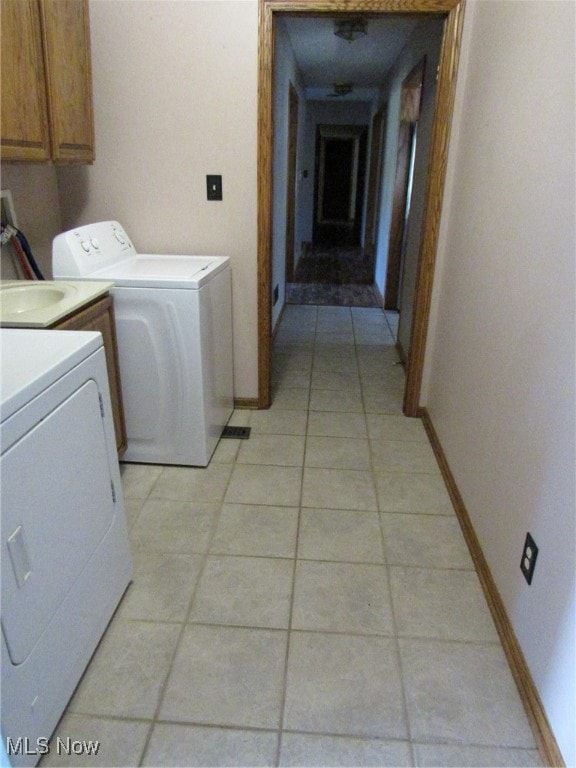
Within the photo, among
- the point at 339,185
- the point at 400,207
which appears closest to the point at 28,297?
the point at 400,207

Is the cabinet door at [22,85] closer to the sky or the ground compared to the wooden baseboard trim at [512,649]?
closer to the sky

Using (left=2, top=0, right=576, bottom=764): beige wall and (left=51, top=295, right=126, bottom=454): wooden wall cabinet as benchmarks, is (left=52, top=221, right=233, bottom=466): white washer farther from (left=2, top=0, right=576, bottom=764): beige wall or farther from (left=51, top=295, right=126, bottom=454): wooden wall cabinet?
(left=2, top=0, right=576, bottom=764): beige wall

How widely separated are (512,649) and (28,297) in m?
1.90

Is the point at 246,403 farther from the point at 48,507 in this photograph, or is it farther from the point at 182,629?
the point at 48,507

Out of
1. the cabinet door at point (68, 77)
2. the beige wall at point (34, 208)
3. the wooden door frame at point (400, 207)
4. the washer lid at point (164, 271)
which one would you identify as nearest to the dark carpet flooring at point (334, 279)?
the wooden door frame at point (400, 207)

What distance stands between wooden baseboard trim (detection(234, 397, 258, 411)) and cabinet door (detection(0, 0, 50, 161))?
1497mm

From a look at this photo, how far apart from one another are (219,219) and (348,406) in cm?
122

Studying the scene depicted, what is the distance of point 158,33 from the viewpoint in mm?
2289

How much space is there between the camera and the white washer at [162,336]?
2.06 meters

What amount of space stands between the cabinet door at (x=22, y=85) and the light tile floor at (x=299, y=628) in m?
1.31

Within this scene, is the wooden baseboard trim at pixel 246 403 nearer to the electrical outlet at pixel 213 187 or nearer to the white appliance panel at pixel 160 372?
the white appliance panel at pixel 160 372

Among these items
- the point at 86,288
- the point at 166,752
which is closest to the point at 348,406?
the point at 86,288

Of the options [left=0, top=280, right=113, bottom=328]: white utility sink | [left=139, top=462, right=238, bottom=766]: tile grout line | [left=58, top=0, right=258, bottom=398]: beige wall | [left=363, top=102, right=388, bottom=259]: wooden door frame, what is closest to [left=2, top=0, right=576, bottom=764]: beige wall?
[left=58, top=0, right=258, bottom=398]: beige wall

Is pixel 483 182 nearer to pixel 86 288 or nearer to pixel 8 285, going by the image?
pixel 86 288
